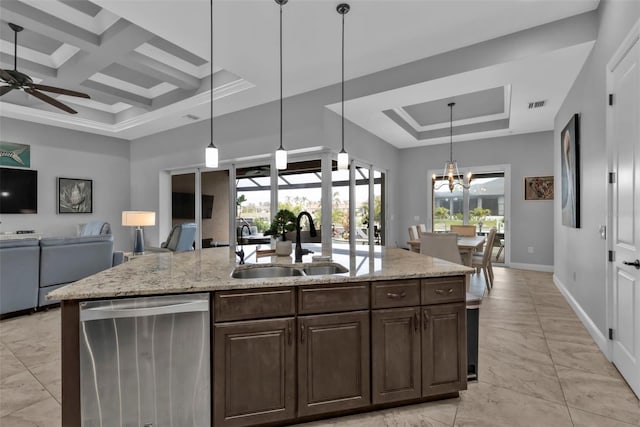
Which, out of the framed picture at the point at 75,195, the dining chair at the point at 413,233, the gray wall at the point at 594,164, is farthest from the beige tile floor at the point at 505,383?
the framed picture at the point at 75,195

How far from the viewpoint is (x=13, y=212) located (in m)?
5.93

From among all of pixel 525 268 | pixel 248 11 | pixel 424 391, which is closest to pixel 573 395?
pixel 424 391

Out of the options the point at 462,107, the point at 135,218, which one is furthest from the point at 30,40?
the point at 462,107

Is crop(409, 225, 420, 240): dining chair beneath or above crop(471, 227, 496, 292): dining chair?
above

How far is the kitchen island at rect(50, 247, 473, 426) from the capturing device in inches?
65.1

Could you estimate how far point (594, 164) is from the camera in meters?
2.98

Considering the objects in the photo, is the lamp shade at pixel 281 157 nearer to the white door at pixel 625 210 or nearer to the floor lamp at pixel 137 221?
the white door at pixel 625 210

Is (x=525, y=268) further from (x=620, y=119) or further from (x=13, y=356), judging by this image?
(x=13, y=356)

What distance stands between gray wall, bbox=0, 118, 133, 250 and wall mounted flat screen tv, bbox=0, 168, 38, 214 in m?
0.11

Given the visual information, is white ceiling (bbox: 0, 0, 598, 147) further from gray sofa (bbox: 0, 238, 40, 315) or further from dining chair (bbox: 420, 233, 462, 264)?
gray sofa (bbox: 0, 238, 40, 315)

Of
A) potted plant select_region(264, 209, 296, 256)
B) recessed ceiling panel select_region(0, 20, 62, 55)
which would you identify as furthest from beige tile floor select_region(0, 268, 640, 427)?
recessed ceiling panel select_region(0, 20, 62, 55)

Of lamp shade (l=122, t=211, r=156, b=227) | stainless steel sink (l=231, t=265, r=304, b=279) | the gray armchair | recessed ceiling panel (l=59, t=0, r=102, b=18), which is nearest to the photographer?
stainless steel sink (l=231, t=265, r=304, b=279)

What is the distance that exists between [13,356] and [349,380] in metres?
2.88

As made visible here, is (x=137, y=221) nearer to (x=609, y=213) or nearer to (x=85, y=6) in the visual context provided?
(x=85, y=6)
